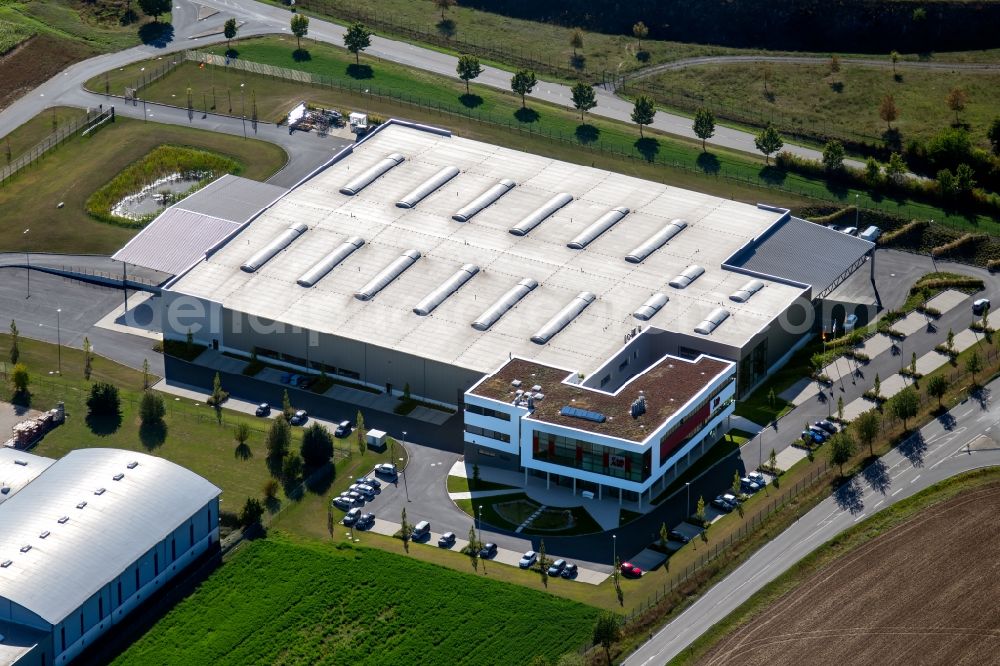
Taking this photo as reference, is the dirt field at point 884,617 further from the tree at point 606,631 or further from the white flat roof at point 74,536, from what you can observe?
the white flat roof at point 74,536

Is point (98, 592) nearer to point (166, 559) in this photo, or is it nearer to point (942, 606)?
point (166, 559)

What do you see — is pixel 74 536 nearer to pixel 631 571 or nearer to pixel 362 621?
pixel 362 621

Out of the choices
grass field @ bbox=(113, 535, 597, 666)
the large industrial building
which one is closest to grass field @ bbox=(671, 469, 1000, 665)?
grass field @ bbox=(113, 535, 597, 666)

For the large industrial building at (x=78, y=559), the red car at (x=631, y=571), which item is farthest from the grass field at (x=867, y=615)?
the large industrial building at (x=78, y=559)

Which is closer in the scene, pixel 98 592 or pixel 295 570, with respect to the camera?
pixel 98 592

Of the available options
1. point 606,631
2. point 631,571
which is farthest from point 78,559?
point 631,571

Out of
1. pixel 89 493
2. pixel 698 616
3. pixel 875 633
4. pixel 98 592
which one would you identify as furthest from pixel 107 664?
pixel 875 633
